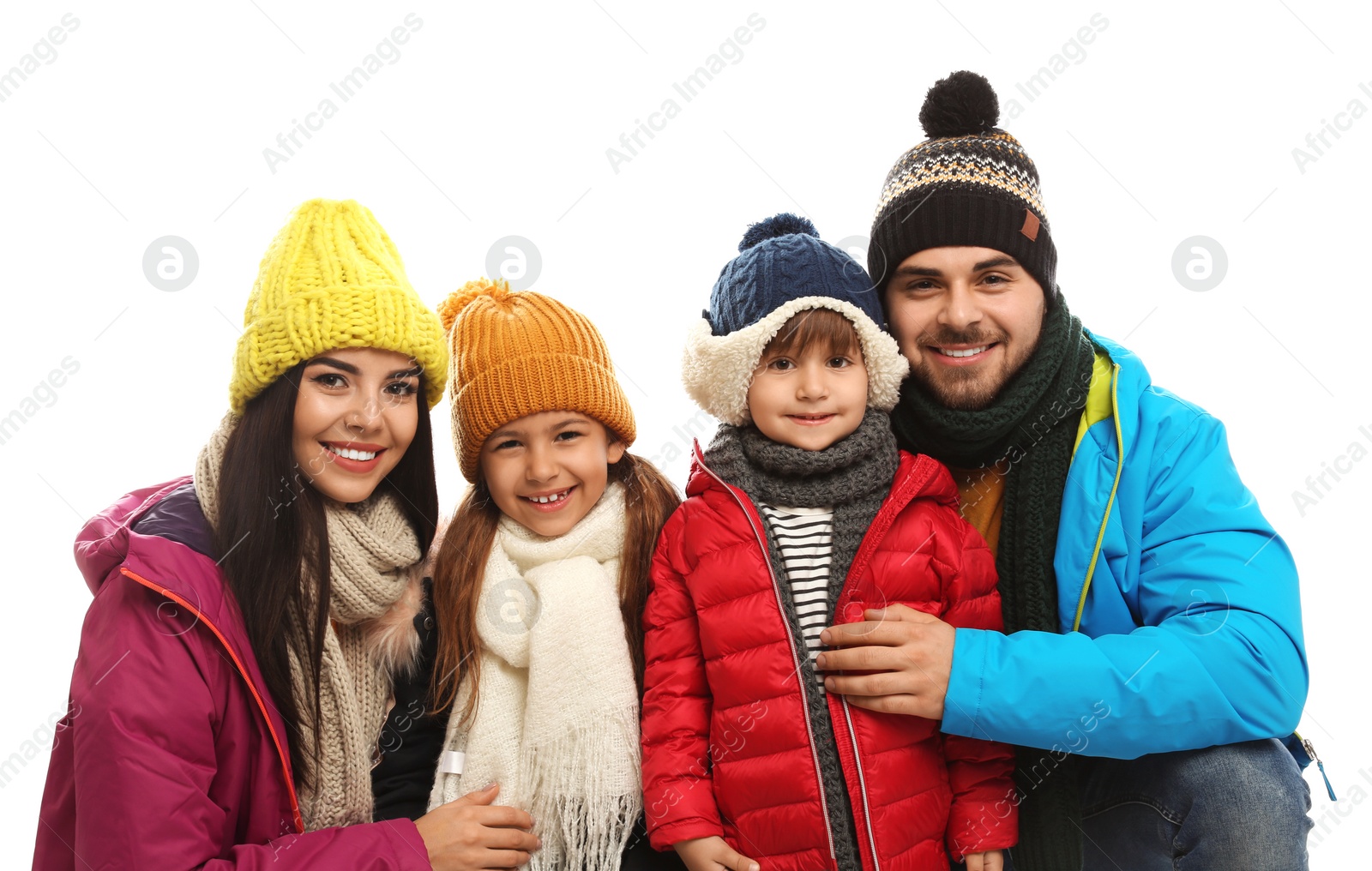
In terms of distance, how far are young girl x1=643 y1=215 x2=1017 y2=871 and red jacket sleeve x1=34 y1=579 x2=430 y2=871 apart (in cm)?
52

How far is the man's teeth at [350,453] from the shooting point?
1827 millimetres

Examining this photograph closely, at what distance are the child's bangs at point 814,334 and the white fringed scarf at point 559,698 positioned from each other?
0.46 metres

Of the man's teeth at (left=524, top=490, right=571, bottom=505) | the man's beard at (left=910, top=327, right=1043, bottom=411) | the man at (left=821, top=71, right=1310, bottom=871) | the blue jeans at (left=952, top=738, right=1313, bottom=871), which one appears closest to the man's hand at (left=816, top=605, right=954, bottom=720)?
the man at (left=821, top=71, right=1310, bottom=871)

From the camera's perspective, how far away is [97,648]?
5.31 feet

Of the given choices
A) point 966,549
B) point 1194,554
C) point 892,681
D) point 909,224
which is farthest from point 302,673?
point 1194,554

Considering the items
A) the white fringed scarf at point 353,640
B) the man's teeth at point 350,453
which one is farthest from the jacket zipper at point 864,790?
the man's teeth at point 350,453

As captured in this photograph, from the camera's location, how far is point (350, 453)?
1.83 m

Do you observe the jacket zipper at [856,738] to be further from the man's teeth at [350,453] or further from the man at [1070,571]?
the man's teeth at [350,453]

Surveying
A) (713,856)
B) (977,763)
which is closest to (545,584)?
(713,856)

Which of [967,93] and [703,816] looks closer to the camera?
[703,816]

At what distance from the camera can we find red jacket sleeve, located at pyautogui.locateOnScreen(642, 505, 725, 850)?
66.9 inches

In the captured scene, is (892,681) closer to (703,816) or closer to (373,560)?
(703,816)

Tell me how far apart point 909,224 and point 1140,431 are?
22.5 inches

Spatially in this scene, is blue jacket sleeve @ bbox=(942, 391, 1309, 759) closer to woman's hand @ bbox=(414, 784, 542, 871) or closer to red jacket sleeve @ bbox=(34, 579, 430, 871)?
woman's hand @ bbox=(414, 784, 542, 871)
